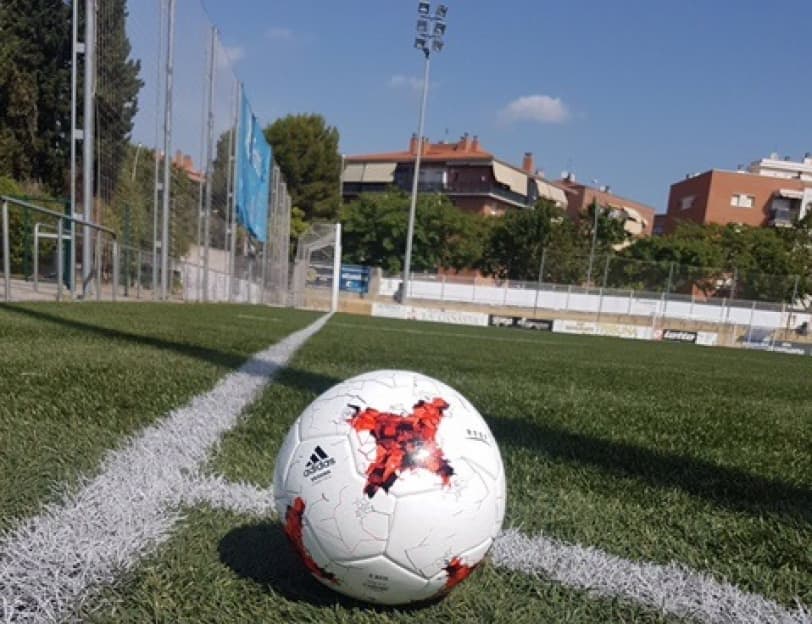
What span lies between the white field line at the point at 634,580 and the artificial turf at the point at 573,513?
50 millimetres

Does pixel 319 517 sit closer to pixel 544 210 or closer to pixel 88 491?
pixel 88 491

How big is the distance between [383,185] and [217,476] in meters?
63.5

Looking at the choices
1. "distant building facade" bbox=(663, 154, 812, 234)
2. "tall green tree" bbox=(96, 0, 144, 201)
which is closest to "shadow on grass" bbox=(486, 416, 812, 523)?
"tall green tree" bbox=(96, 0, 144, 201)

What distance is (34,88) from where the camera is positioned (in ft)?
68.1

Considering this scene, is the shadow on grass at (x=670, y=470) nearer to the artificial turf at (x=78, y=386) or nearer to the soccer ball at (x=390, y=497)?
the soccer ball at (x=390, y=497)

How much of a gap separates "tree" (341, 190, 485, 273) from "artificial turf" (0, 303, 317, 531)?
39027mm

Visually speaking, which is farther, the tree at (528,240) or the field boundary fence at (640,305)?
the tree at (528,240)

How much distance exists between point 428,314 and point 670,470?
26.7m

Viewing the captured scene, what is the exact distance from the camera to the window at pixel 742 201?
57.7 metres

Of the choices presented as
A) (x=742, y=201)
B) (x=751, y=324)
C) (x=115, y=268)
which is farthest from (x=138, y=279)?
(x=742, y=201)

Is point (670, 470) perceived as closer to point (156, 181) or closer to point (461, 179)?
point (156, 181)

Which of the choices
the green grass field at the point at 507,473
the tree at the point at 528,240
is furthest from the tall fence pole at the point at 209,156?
the tree at the point at 528,240

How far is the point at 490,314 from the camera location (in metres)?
29.4

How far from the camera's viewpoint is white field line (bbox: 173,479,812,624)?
135 centimetres
